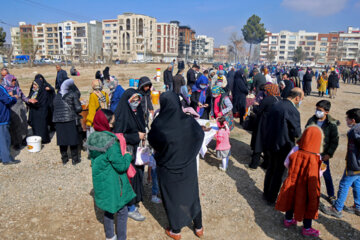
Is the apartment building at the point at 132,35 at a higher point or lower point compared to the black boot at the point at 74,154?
higher

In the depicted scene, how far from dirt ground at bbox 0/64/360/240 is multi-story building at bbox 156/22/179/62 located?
305ft

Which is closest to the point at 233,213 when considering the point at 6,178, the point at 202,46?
the point at 6,178

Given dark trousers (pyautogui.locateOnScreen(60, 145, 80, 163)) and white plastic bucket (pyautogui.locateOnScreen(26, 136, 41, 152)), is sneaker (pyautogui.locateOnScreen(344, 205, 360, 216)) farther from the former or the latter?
white plastic bucket (pyautogui.locateOnScreen(26, 136, 41, 152))

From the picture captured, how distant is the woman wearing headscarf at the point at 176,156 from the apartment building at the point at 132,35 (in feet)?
291

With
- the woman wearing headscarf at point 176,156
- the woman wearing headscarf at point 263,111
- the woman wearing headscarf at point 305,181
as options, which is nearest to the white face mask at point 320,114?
the woman wearing headscarf at point 305,181

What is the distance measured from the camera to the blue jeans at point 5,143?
5.05 meters

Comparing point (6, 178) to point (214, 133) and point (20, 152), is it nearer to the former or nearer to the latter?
point (20, 152)

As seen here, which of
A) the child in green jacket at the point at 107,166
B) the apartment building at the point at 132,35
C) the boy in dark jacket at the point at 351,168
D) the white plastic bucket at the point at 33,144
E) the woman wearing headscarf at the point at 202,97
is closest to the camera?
the child in green jacket at the point at 107,166

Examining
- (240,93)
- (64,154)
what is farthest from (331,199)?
(64,154)

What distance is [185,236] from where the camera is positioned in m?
3.34

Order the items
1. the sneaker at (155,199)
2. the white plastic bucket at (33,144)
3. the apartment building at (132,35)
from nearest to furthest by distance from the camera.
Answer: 1. the sneaker at (155,199)
2. the white plastic bucket at (33,144)
3. the apartment building at (132,35)

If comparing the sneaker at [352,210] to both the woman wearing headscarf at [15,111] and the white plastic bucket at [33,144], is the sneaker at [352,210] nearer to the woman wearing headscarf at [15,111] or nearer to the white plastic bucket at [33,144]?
the white plastic bucket at [33,144]

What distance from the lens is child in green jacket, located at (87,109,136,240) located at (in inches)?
104

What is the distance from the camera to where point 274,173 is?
3.87 meters
